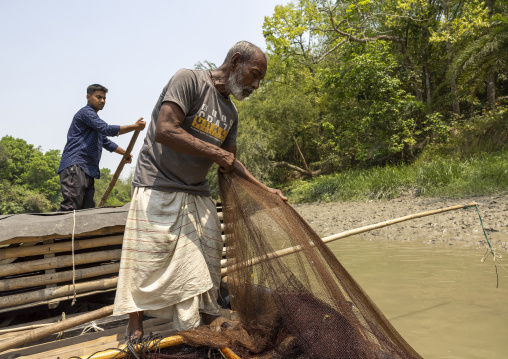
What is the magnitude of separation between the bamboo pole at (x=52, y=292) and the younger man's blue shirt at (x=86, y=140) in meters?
1.49

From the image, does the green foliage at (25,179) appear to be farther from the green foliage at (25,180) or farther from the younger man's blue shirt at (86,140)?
the younger man's blue shirt at (86,140)

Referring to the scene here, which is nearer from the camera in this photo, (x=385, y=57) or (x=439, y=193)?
(x=439, y=193)

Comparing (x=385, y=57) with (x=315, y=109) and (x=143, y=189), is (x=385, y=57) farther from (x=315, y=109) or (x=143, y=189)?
(x=143, y=189)

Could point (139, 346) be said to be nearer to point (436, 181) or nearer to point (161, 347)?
point (161, 347)

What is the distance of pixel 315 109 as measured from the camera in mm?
23688

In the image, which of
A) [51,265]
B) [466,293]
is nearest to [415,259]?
[466,293]

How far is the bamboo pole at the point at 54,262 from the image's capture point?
9.55ft

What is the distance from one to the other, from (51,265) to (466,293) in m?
4.11

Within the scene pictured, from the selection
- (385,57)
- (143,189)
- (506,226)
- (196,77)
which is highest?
(385,57)

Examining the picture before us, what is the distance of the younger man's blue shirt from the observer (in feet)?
13.5

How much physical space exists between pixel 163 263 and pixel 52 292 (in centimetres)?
124

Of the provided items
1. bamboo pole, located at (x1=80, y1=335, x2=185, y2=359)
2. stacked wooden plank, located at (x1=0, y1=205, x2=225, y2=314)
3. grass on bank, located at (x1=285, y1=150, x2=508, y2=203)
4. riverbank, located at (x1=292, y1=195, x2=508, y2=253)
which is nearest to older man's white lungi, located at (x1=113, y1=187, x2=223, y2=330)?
bamboo pole, located at (x1=80, y1=335, x2=185, y2=359)

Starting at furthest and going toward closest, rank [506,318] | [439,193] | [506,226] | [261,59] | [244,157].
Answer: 1. [244,157]
2. [439,193]
3. [506,226]
4. [506,318]
5. [261,59]

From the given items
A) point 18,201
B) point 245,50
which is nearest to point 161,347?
point 245,50
